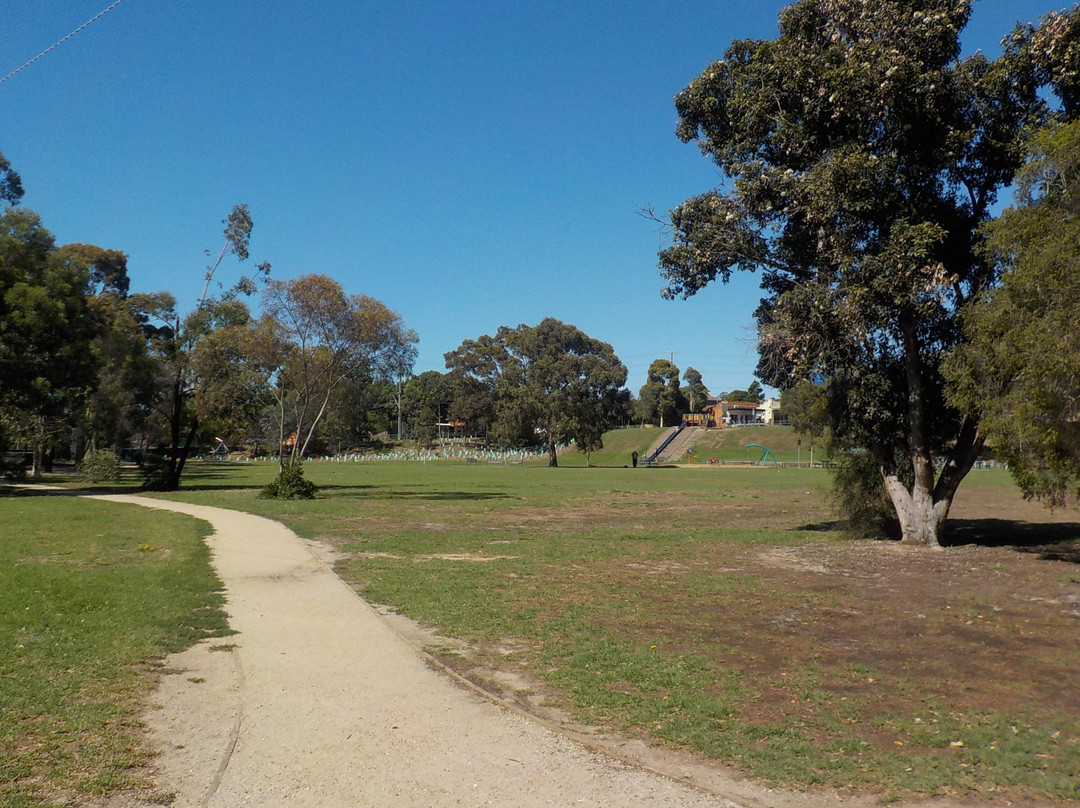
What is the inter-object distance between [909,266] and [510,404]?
65.1 m

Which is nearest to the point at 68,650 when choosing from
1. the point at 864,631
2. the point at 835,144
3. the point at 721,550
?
the point at 864,631

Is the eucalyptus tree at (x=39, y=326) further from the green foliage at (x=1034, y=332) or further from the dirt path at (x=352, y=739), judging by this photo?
the green foliage at (x=1034, y=332)

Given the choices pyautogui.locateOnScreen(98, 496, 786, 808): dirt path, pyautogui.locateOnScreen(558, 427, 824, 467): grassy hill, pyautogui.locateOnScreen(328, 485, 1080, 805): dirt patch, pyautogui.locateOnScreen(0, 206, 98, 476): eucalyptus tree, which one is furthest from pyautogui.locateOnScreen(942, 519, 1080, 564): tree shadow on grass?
pyautogui.locateOnScreen(558, 427, 824, 467): grassy hill

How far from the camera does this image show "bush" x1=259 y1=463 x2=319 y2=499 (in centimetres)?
2919

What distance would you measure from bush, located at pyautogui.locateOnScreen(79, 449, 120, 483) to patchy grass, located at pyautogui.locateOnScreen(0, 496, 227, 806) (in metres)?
24.1

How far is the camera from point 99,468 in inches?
1519

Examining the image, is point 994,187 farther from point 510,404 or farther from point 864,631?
point 510,404

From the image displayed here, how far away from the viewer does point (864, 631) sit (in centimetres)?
932

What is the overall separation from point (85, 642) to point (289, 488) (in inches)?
863

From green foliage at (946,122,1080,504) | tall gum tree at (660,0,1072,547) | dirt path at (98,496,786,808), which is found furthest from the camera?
tall gum tree at (660,0,1072,547)

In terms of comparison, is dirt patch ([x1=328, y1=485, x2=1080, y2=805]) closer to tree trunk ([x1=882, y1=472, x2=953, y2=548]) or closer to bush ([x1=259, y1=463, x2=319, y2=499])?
tree trunk ([x1=882, y1=472, x2=953, y2=548])

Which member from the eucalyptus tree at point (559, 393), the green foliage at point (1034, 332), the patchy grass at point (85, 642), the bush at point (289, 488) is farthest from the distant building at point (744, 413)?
the patchy grass at point (85, 642)

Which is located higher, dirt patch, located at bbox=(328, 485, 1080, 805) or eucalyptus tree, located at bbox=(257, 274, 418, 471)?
eucalyptus tree, located at bbox=(257, 274, 418, 471)

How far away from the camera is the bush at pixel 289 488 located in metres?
29.2
